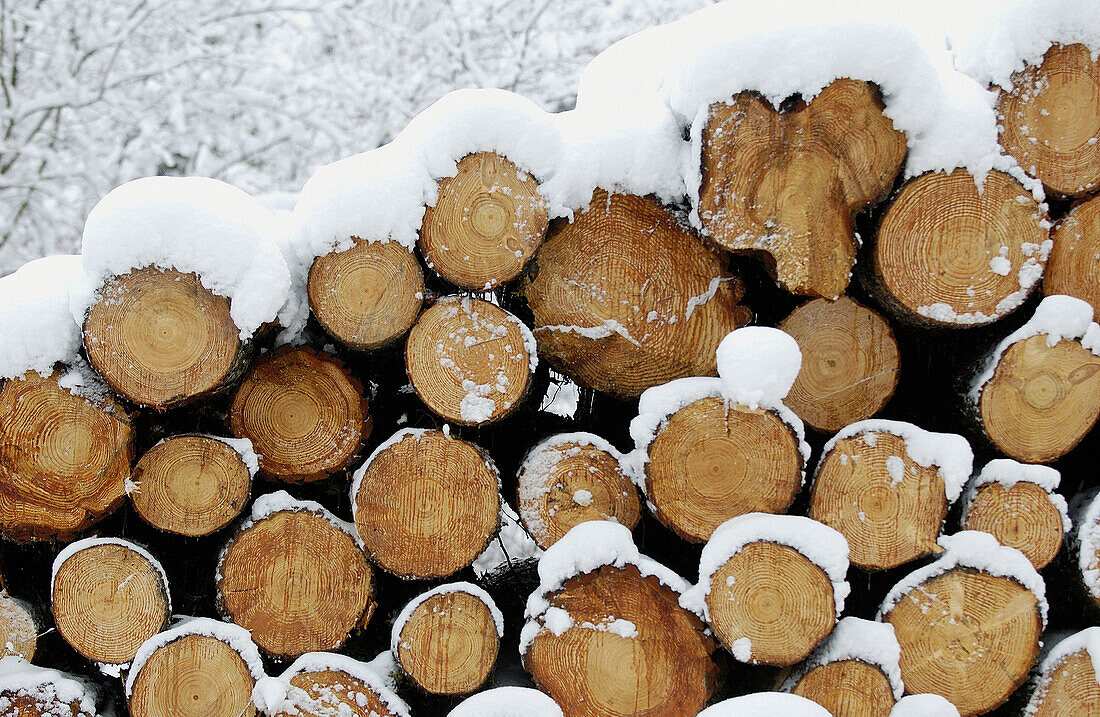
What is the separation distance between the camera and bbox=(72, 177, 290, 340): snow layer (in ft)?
4.14

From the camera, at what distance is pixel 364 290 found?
129 centimetres

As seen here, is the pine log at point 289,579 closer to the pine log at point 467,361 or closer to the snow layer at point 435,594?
the snow layer at point 435,594

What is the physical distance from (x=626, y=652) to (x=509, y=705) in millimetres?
222

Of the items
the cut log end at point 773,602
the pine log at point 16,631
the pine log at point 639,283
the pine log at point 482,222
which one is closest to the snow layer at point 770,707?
the cut log end at point 773,602

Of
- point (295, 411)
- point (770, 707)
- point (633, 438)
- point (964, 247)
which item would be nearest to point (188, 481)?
point (295, 411)

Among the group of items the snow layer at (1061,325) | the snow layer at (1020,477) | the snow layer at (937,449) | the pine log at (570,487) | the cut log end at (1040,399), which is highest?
the snow layer at (1061,325)

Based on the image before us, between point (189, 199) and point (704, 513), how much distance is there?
42.6 inches

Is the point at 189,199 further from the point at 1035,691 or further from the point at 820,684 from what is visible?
the point at 1035,691

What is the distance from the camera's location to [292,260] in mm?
1421

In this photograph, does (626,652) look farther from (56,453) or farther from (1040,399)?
(56,453)

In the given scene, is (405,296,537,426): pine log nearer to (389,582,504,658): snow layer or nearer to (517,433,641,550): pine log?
(517,433,641,550): pine log

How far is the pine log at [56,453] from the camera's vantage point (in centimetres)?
130

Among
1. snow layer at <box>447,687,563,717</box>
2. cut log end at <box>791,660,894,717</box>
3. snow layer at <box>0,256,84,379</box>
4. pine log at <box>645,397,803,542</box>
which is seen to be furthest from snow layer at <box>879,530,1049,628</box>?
snow layer at <box>0,256,84,379</box>

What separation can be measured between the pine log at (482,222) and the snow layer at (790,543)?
0.60 metres
